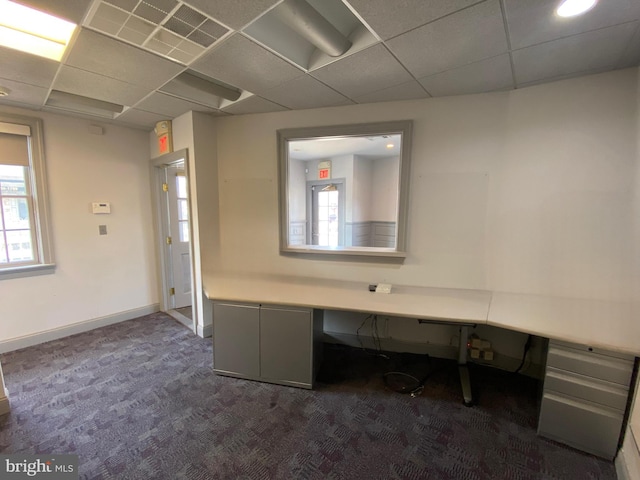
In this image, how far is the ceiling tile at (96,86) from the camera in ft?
6.81

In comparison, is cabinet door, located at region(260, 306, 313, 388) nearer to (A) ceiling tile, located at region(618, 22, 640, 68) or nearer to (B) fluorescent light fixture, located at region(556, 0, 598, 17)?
(B) fluorescent light fixture, located at region(556, 0, 598, 17)

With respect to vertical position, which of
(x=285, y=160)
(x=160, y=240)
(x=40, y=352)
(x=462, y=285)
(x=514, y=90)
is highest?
(x=514, y=90)

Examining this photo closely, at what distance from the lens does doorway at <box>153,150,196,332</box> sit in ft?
12.3

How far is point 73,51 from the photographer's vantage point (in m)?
1.76

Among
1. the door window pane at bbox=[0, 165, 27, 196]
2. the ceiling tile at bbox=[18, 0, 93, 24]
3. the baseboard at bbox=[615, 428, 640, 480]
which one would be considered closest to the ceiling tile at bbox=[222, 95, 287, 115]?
the ceiling tile at bbox=[18, 0, 93, 24]

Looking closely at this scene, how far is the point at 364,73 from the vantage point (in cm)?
203

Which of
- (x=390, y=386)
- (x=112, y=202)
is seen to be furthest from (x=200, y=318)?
(x=390, y=386)

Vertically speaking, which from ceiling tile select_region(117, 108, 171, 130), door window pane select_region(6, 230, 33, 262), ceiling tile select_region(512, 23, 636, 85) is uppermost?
ceiling tile select_region(117, 108, 171, 130)

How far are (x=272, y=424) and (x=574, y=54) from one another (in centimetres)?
310

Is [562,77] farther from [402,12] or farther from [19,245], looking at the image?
[19,245]

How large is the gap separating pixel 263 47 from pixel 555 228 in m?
2.50

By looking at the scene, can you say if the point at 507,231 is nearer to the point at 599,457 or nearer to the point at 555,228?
the point at 555,228

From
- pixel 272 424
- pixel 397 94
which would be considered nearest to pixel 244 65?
pixel 397 94

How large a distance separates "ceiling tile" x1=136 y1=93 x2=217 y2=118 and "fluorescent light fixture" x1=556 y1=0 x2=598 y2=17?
273 cm
